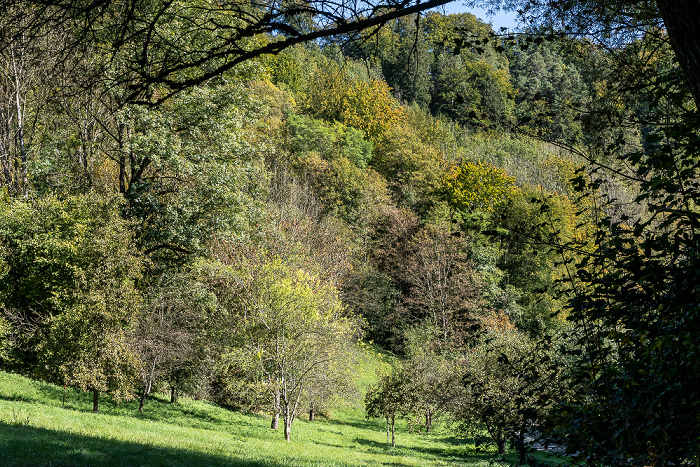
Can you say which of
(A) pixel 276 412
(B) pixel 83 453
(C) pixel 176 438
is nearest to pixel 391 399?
(A) pixel 276 412

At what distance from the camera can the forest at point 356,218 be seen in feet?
11.7

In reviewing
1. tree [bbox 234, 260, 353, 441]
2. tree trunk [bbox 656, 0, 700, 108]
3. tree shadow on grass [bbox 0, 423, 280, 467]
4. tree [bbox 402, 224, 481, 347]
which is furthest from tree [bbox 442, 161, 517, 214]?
tree trunk [bbox 656, 0, 700, 108]

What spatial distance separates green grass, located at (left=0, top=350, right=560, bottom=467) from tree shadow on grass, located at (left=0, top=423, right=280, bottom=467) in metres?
0.01

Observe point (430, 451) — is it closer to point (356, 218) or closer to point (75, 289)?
point (75, 289)

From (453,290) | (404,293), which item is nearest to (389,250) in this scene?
(404,293)

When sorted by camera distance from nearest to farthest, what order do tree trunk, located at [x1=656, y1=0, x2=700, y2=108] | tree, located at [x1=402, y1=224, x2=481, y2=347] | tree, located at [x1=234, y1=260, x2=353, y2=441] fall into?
tree trunk, located at [x1=656, y1=0, x2=700, y2=108]
tree, located at [x1=234, y1=260, x2=353, y2=441]
tree, located at [x1=402, y1=224, x2=481, y2=347]

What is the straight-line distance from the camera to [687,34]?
258 cm

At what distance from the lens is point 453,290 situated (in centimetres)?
3456

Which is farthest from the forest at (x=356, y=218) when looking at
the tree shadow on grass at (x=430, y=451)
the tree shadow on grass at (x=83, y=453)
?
the tree shadow on grass at (x=83, y=453)

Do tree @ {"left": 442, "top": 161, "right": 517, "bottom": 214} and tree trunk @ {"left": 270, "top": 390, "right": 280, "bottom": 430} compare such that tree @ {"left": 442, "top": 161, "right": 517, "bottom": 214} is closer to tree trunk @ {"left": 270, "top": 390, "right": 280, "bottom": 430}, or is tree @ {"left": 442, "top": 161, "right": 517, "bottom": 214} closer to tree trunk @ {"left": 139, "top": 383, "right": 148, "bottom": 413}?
tree trunk @ {"left": 270, "top": 390, "right": 280, "bottom": 430}

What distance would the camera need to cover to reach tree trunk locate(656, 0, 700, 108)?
255cm

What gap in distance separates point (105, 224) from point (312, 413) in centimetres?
1218

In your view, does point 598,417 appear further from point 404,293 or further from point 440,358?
point 404,293

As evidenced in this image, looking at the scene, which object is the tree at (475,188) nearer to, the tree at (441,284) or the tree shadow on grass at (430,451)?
the tree at (441,284)
